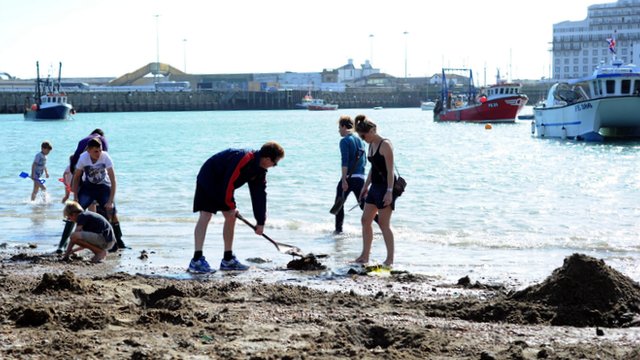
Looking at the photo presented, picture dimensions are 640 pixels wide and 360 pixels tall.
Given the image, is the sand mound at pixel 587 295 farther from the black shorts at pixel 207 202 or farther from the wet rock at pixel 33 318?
the wet rock at pixel 33 318

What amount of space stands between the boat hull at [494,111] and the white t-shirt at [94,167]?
218 feet

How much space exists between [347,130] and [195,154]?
2770 cm

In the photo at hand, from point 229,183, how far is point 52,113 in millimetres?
86441

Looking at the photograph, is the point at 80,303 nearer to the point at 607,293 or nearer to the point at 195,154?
the point at 607,293

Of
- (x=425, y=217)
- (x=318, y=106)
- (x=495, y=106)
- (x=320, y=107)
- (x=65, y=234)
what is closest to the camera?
(x=65, y=234)

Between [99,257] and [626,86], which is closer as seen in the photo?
[99,257]

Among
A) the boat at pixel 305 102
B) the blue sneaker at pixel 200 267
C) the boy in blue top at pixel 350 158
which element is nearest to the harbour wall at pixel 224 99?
the boat at pixel 305 102

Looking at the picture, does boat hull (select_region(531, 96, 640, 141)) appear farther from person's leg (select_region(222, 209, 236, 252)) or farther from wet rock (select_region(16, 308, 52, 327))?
wet rock (select_region(16, 308, 52, 327))

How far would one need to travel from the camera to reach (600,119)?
4238 centimetres

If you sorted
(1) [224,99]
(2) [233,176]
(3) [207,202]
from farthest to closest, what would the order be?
1. (1) [224,99]
2. (3) [207,202]
3. (2) [233,176]

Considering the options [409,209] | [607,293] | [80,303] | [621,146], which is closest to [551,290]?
[607,293]

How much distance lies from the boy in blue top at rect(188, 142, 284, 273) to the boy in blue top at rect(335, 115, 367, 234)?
96.6 inches

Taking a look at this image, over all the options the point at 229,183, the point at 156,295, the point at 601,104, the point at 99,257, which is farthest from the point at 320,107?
the point at 156,295

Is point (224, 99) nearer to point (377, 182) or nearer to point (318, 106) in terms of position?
point (318, 106)
